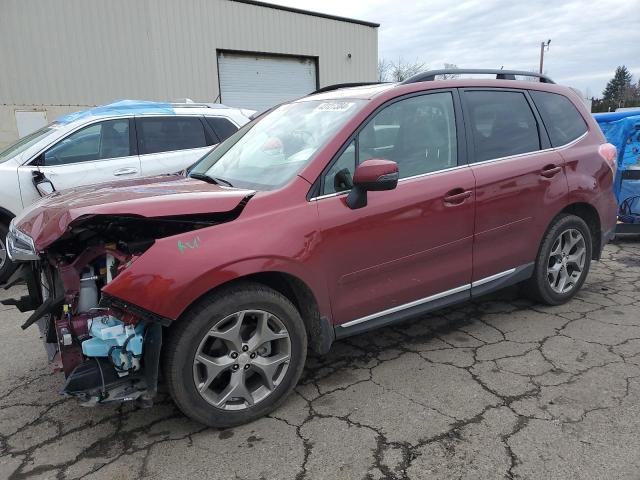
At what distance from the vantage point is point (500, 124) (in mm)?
3660

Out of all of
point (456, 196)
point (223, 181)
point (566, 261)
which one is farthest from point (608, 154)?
point (223, 181)

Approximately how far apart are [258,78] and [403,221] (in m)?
14.9

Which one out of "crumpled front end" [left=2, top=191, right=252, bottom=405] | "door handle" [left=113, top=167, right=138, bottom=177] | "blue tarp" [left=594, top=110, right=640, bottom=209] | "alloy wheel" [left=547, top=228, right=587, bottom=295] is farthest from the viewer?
"blue tarp" [left=594, top=110, right=640, bottom=209]

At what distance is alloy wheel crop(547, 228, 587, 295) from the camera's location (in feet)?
13.3

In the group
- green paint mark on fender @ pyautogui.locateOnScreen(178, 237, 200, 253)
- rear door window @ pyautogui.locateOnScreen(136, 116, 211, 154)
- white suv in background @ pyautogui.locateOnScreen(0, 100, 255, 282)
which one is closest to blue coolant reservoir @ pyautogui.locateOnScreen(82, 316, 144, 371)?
green paint mark on fender @ pyautogui.locateOnScreen(178, 237, 200, 253)

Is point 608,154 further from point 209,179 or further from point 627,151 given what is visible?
point 209,179

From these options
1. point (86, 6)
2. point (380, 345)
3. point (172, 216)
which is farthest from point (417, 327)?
point (86, 6)

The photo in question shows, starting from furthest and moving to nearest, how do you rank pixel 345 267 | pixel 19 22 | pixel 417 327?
pixel 19 22, pixel 417 327, pixel 345 267

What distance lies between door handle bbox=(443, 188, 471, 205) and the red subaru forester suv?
20 millimetres

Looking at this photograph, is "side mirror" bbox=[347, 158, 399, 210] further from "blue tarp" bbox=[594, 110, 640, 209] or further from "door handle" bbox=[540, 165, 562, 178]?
"blue tarp" bbox=[594, 110, 640, 209]

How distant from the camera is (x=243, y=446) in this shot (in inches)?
98.7

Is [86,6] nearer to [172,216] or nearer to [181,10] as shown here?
[181,10]

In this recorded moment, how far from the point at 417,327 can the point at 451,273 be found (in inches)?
28.4

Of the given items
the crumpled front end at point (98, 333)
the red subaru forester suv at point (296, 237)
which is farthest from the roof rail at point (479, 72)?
the crumpled front end at point (98, 333)
